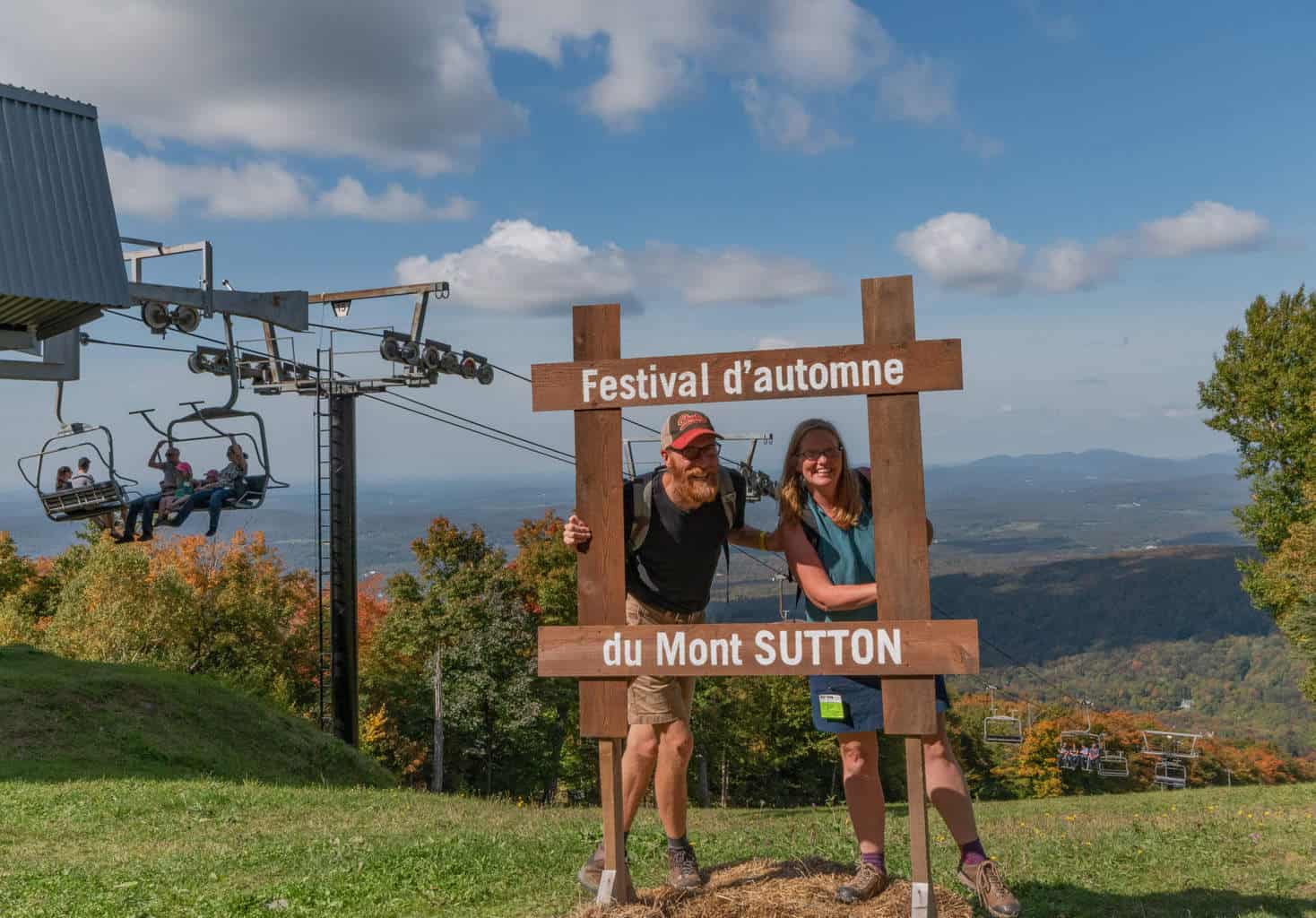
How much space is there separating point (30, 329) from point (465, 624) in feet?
101


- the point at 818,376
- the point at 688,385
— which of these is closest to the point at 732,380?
the point at 688,385

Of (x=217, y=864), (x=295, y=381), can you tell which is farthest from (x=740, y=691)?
(x=217, y=864)

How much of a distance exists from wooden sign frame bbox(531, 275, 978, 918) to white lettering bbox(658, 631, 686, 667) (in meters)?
0.04

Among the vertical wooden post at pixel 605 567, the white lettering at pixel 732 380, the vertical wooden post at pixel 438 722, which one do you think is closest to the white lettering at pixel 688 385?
the white lettering at pixel 732 380

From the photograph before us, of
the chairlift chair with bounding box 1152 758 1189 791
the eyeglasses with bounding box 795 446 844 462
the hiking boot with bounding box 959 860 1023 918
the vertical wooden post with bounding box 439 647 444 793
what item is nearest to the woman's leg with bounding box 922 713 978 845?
the hiking boot with bounding box 959 860 1023 918

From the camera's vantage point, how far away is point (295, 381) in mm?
20750

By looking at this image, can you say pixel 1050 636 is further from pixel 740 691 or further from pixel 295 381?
pixel 295 381

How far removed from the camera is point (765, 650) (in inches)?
217

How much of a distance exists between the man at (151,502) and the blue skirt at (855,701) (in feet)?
46.0

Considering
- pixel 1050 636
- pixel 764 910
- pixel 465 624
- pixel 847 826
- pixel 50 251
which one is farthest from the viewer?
pixel 1050 636

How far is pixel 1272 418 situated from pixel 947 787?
1265 inches

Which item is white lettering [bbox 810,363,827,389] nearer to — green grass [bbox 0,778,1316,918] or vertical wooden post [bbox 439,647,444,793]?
green grass [bbox 0,778,1316,918]

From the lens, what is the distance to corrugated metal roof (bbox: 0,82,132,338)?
40.7 ft

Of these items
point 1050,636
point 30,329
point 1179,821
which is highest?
point 30,329
